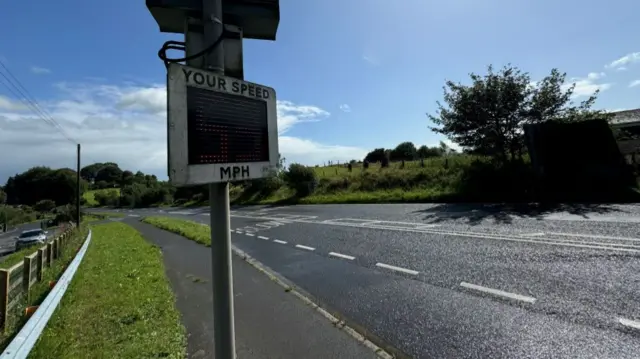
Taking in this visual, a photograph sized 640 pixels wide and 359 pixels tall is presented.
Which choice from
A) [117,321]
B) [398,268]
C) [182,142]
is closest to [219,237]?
[182,142]

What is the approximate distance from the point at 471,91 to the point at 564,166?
20.2 feet

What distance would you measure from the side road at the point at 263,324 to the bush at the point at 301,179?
2277 centimetres

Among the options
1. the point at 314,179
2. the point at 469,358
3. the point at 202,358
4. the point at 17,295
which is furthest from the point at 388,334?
the point at 314,179

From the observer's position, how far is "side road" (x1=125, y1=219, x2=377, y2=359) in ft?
11.1

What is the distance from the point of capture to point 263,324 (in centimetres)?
409

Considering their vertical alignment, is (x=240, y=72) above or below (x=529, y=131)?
below

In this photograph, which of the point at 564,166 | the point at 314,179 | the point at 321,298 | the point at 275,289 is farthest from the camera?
the point at 314,179

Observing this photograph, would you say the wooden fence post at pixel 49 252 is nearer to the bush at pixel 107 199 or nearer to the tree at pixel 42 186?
the bush at pixel 107 199

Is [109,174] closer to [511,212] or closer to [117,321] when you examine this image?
[117,321]

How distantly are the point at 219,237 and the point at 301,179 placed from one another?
93.1 feet

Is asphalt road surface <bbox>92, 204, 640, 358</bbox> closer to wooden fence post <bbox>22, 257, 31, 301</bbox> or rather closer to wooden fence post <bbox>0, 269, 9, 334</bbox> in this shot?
wooden fence post <bbox>0, 269, 9, 334</bbox>

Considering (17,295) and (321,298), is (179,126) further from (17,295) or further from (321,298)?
(17,295)

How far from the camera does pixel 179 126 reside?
1492mm

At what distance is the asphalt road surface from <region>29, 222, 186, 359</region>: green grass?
2.18 metres
